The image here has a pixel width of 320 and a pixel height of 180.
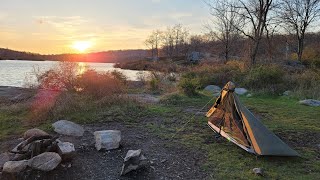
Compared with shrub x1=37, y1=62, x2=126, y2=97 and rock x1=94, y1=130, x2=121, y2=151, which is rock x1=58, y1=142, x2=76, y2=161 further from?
shrub x1=37, y1=62, x2=126, y2=97

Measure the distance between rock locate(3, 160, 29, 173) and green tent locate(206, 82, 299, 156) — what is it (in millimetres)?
4097

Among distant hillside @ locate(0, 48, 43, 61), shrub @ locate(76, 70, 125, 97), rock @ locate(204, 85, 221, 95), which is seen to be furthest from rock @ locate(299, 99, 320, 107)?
distant hillside @ locate(0, 48, 43, 61)

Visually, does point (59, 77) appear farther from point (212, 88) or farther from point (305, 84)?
point (305, 84)

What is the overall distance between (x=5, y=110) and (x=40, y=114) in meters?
1.99

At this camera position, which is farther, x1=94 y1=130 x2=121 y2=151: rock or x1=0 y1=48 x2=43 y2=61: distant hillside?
x1=0 y1=48 x2=43 y2=61: distant hillside

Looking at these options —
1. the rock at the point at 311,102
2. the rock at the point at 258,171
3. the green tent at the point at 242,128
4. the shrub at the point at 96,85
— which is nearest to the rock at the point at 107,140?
the green tent at the point at 242,128

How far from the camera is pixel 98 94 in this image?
11.6m

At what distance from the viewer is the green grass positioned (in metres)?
5.52

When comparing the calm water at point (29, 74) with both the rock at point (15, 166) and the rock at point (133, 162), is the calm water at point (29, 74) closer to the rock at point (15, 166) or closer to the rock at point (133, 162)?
the rock at point (133, 162)

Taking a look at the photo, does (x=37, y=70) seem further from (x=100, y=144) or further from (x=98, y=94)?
(x=100, y=144)

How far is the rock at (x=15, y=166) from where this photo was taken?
4.85 m

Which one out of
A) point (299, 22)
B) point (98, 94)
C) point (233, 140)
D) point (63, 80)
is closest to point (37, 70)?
point (63, 80)

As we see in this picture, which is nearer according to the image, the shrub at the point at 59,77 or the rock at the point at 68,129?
the rock at the point at 68,129

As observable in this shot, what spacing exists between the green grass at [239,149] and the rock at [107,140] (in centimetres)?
133
